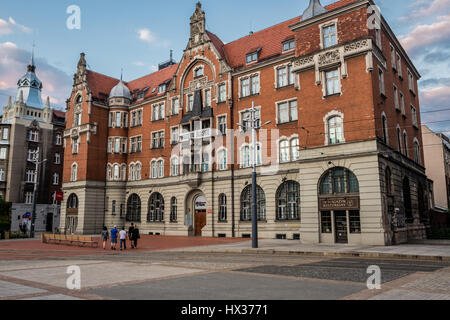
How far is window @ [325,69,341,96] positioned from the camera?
2761cm

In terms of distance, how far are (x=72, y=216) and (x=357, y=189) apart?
36.4 m

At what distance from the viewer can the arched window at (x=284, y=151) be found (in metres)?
32.5

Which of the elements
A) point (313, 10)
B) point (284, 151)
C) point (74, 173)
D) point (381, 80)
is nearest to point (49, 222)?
point (74, 173)

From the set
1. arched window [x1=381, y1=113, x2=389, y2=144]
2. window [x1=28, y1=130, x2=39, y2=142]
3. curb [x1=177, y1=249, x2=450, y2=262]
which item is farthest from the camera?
window [x1=28, y1=130, x2=39, y2=142]

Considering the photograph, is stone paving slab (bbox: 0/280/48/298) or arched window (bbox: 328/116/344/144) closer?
stone paving slab (bbox: 0/280/48/298)

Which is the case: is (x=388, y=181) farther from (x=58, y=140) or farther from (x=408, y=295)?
(x=58, y=140)

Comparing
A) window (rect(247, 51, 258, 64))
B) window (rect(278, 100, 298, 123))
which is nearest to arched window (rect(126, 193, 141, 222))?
window (rect(247, 51, 258, 64))

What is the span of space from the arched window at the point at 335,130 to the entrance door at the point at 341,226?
512 centimetres

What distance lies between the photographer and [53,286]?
10.2 m

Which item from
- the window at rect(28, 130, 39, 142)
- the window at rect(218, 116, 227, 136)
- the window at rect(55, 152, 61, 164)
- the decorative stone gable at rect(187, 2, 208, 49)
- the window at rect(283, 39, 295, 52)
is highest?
the decorative stone gable at rect(187, 2, 208, 49)

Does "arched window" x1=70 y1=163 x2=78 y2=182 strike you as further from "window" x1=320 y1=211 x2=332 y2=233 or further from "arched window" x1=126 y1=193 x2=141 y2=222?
"window" x1=320 y1=211 x2=332 y2=233

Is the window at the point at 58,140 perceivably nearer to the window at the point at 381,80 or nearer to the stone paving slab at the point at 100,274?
the window at the point at 381,80

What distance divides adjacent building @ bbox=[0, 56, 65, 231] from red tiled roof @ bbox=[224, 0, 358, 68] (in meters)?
35.7
